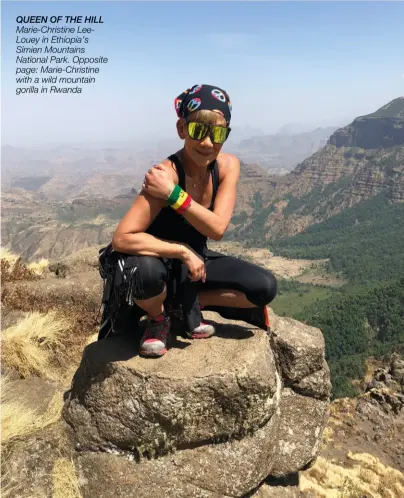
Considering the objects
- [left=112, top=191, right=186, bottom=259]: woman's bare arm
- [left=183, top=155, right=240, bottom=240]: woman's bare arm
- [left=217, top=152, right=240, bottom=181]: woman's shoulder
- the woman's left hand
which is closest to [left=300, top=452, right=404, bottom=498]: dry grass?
[left=183, top=155, right=240, bottom=240]: woman's bare arm

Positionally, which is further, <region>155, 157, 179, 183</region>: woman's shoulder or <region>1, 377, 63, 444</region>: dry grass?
<region>1, 377, 63, 444</region>: dry grass

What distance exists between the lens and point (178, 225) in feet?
14.4

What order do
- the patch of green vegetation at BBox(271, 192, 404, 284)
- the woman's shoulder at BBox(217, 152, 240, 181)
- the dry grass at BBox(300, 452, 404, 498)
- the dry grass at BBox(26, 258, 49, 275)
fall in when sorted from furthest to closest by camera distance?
1. the patch of green vegetation at BBox(271, 192, 404, 284)
2. the dry grass at BBox(26, 258, 49, 275)
3. the dry grass at BBox(300, 452, 404, 498)
4. the woman's shoulder at BBox(217, 152, 240, 181)

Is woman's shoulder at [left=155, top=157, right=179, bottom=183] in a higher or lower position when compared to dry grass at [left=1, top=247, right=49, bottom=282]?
higher

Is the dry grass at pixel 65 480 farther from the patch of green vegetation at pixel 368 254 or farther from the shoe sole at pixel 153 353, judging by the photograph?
the patch of green vegetation at pixel 368 254

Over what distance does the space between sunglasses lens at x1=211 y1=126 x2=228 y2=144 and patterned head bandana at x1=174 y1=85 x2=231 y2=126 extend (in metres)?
0.14

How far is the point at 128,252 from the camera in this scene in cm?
404

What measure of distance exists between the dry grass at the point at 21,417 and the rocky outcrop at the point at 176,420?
0.23 meters

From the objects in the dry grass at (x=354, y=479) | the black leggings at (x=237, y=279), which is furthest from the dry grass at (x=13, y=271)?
the dry grass at (x=354, y=479)

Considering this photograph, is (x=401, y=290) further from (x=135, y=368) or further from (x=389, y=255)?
(x=135, y=368)

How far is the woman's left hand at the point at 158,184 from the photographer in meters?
3.84

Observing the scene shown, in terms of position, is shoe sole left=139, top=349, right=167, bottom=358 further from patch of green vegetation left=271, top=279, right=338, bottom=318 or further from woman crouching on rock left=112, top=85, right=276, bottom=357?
patch of green vegetation left=271, top=279, right=338, bottom=318

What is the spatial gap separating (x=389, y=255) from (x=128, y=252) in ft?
574

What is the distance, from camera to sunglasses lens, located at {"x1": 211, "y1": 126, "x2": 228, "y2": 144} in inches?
158
